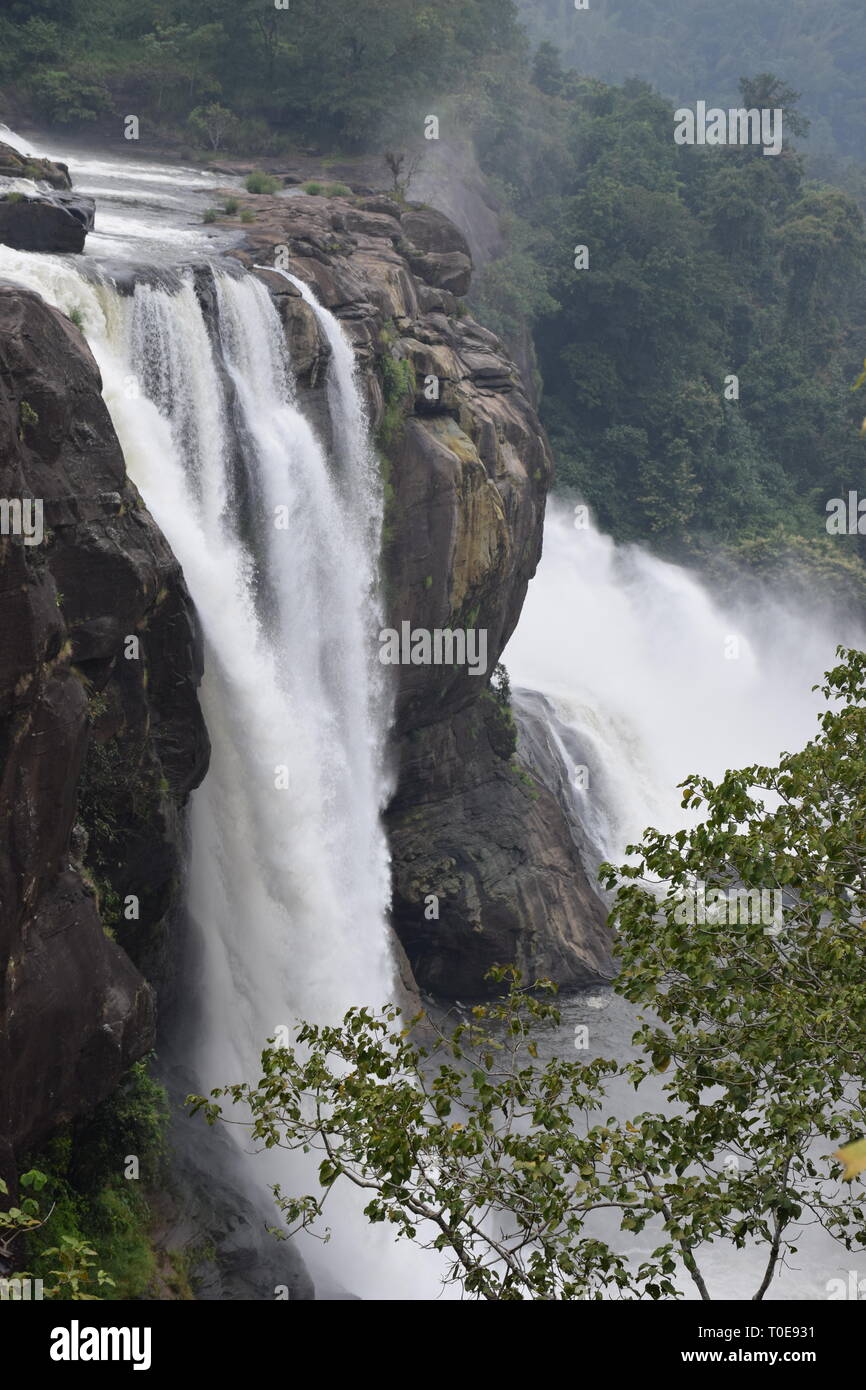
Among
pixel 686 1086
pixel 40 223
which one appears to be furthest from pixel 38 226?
pixel 686 1086

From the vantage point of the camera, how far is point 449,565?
24.8 metres

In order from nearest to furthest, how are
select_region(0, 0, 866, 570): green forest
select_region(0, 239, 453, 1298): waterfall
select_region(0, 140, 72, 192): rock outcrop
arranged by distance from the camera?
select_region(0, 239, 453, 1298): waterfall < select_region(0, 140, 72, 192): rock outcrop < select_region(0, 0, 866, 570): green forest

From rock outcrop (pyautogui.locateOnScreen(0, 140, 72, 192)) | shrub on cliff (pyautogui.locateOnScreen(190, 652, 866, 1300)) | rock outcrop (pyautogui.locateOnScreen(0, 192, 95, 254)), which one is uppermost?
rock outcrop (pyautogui.locateOnScreen(0, 140, 72, 192))

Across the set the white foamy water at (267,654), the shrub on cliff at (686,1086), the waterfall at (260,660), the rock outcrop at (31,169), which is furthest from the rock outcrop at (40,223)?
the shrub on cliff at (686,1086)

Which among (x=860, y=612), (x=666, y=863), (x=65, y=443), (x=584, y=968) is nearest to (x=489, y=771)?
(x=584, y=968)

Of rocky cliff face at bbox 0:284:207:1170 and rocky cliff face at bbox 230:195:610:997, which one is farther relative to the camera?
rocky cliff face at bbox 230:195:610:997

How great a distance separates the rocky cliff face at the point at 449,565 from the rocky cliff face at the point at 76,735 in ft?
23.9

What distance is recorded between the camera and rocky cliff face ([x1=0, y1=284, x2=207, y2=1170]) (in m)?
12.7

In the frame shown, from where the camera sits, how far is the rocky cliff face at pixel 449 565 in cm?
2414

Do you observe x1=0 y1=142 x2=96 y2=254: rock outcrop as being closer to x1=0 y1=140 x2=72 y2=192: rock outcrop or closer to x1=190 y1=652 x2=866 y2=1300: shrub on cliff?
x1=0 y1=140 x2=72 y2=192: rock outcrop

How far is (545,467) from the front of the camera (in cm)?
2956

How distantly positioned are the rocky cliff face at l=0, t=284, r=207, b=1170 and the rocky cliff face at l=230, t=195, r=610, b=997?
7299 millimetres

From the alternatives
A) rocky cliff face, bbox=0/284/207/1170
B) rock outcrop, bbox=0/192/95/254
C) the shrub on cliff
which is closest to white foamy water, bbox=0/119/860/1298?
rock outcrop, bbox=0/192/95/254

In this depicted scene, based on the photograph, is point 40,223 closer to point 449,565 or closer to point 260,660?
point 260,660
